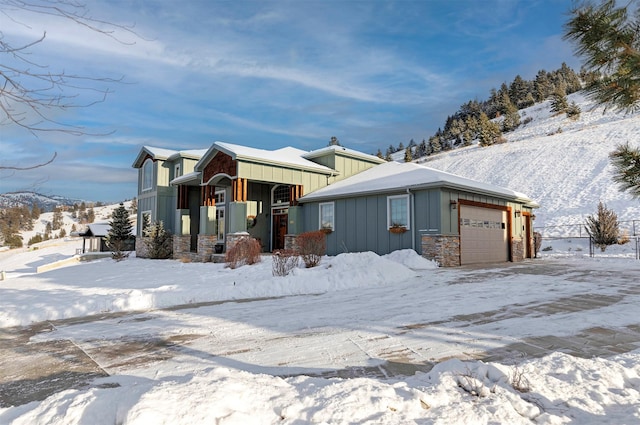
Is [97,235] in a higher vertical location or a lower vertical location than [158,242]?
higher

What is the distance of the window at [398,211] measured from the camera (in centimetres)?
1401

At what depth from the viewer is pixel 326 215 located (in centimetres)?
1656

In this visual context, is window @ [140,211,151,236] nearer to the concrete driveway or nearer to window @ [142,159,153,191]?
window @ [142,159,153,191]

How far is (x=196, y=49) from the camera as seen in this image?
5.23 m

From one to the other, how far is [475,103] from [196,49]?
83759 millimetres

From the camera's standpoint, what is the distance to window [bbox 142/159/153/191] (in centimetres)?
2359

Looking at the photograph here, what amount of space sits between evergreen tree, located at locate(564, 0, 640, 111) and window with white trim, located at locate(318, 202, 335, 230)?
12.4m

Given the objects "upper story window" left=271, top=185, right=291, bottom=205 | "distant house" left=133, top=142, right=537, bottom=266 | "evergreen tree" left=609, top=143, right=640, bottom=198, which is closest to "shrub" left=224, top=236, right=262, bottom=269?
"distant house" left=133, top=142, right=537, bottom=266

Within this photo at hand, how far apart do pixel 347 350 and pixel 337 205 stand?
12163 mm

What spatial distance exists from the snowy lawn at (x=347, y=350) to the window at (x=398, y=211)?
450 centimetres

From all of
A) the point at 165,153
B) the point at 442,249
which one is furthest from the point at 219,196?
the point at 442,249

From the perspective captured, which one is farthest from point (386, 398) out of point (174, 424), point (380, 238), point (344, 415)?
point (380, 238)

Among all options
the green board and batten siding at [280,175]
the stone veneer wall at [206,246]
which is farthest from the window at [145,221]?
the green board and batten siding at [280,175]

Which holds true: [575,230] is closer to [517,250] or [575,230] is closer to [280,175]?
[517,250]
